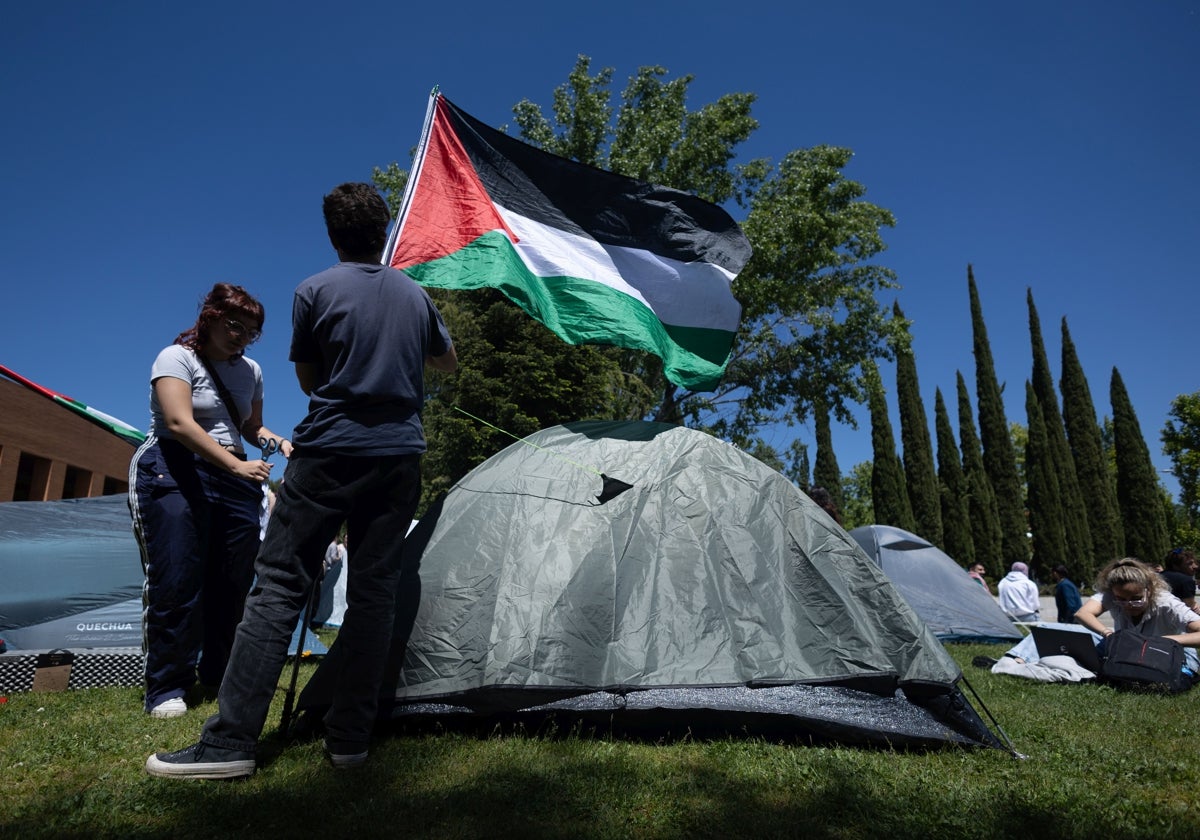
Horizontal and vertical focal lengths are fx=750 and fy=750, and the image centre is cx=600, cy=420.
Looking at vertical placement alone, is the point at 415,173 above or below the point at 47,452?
below

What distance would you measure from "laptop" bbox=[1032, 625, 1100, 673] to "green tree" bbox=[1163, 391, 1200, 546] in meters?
39.7

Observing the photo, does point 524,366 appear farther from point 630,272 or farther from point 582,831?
point 582,831

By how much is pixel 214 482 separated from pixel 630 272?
8.13ft

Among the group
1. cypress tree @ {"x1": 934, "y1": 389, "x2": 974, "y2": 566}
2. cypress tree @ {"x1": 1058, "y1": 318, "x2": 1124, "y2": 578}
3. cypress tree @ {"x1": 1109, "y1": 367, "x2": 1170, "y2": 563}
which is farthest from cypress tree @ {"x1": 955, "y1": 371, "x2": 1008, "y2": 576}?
cypress tree @ {"x1": 1109, "y1": 367, "x2": 1170, "y2": 563}

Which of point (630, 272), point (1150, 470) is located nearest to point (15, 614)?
point (630, 272)

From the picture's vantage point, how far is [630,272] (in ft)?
14.5

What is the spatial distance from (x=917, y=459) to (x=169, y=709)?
120 feet

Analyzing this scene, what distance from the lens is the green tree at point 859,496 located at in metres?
53.4

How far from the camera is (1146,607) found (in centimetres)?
576

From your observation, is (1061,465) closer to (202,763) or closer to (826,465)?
(826,465)

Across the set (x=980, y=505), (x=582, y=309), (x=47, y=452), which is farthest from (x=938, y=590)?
(x=980, y=505)

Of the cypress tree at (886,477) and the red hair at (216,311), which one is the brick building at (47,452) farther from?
the cypress tree at (886,477)

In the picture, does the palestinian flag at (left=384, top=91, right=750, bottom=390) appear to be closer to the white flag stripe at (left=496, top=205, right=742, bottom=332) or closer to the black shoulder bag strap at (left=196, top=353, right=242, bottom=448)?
the white flag stripe at (left=496, top=205, right=742, bottom=332)

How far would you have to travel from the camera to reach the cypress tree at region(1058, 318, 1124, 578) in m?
34.2
